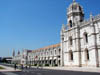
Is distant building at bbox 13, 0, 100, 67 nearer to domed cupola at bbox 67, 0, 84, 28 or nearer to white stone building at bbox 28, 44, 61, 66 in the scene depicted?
domed cupola at bbox 67, 0, 84, 28

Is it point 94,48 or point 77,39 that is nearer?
point 94,48

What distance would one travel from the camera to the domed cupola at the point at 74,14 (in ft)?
159

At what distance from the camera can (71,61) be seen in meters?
46.0

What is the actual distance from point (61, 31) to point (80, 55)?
13.1 metres

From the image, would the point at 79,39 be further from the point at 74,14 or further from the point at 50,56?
the point at 50,56

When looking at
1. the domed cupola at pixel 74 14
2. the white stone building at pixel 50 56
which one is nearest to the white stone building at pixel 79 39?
the domed cupola at pixel 74 14

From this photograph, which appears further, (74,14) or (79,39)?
(74,14)

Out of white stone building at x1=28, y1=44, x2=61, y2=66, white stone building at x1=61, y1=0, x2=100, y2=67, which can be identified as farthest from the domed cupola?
white stone building at x1=28, y1=44, x2=61, y2=66

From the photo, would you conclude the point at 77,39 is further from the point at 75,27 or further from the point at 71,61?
the point at 71,61

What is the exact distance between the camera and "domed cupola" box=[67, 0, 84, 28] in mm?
48344

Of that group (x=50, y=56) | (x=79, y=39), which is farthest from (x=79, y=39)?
(x=50, y=56)

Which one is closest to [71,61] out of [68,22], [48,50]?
[68,22]

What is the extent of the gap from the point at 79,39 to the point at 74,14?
9.82 metres

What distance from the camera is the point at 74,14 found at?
160ft
